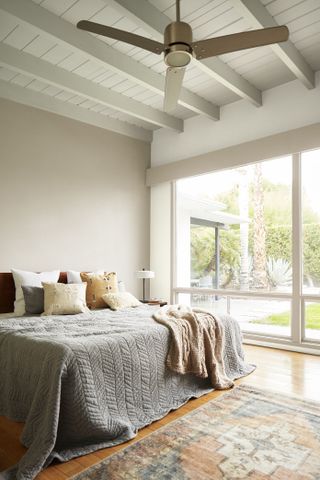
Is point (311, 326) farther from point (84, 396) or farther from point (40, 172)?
A: point (40, 172)

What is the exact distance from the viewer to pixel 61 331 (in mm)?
2629

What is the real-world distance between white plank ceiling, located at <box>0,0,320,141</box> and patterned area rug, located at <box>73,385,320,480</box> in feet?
9.64

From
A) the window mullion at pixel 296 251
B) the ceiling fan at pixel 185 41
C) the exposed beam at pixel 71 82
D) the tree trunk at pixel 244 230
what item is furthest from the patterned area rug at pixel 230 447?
the exposed beam at pixel 71 82

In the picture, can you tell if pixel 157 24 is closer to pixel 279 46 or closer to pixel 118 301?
pixel 279 46

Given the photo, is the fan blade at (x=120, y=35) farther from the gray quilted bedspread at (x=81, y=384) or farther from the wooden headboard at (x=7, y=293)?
the wooden headboard at (x=7, y=293)

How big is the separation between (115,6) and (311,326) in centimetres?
373

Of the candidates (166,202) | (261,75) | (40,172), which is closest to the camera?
(261,75)

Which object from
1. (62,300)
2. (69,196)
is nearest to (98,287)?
(62,300)

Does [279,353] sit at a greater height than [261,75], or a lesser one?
lesser

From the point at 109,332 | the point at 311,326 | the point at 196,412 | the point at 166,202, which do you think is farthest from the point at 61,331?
the point at 166,202

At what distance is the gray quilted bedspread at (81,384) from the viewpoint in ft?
6.63

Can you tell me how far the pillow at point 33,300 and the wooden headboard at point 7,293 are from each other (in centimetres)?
36

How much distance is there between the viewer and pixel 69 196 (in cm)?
480

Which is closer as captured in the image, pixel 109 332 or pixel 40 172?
pixel 109 332
